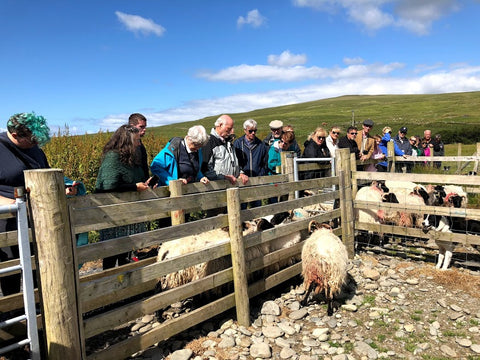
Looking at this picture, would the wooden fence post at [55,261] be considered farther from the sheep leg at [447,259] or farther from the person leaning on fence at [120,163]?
the sheep leg at [447,259]

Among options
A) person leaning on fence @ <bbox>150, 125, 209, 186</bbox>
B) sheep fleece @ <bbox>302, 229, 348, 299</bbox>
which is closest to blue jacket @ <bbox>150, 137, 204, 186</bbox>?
person leaning on fence @ <bbox>150, 125, 209, 186</bbox>

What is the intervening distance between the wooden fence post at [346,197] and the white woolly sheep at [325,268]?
1.73 meters

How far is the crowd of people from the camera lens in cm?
358

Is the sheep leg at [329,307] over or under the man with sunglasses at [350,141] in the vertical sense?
under

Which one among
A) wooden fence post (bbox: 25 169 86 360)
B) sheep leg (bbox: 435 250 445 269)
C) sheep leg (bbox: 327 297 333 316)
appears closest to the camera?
wooden fence post (bbox: 25 169 86 360)

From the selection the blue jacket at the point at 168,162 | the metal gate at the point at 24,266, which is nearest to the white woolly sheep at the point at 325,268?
the blue jacket at the point at 168,162

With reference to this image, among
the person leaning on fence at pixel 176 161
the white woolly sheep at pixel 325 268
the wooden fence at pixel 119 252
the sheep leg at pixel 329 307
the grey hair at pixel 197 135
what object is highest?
the grey hair at pixel 197 135

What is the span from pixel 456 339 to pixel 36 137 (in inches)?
205

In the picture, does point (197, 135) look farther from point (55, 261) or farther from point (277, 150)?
point (277, 150)

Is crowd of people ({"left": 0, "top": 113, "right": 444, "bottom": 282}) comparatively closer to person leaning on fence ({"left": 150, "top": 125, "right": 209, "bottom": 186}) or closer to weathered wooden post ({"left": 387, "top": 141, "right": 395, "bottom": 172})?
person leaning on fence ({"left": 150, "top": 125, "right": 209, "bottom": 186})

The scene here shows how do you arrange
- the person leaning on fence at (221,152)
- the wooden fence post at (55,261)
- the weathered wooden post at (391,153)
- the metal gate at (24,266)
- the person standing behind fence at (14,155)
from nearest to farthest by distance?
1. the metal gate at (24,266)
2. the wooden fence post at (55,261)
3. the person standing behind fence at (14,155)
4. the person leaning on fence at (221,152)
5. the weathered wooden post at (391,153)

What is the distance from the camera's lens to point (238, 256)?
4.52 metres

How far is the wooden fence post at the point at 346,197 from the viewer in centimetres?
698

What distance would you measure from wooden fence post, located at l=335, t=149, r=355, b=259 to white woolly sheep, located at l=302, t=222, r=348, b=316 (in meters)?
1.73
